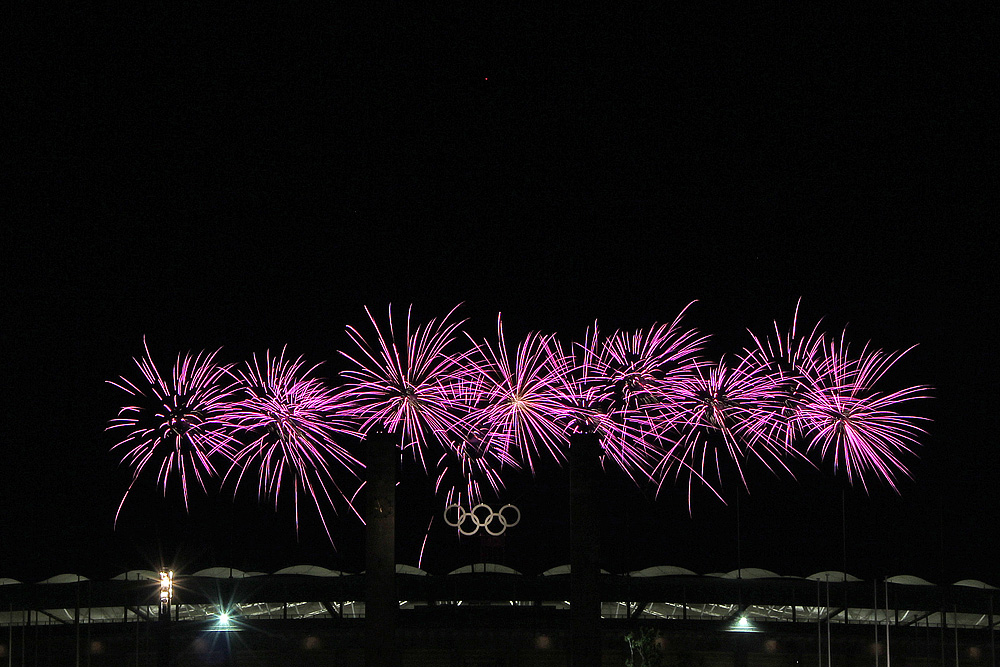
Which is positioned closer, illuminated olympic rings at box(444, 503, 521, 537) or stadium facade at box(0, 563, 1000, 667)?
stadium facade at box(0, 563, 1000, 667)

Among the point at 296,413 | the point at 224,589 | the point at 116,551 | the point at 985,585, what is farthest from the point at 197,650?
the point at 985,585

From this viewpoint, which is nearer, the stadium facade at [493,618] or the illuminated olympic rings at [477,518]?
the stadium facade at [493,618]

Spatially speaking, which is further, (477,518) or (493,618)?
(493,618)

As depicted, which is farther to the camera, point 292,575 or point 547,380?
point 292,575

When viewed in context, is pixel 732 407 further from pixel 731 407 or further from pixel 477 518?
pixel 477 518

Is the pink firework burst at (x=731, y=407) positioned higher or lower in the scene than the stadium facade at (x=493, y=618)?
higher

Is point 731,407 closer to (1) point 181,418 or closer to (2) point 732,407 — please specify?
(2) point 732,407

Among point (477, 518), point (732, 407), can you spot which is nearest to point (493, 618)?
point (477, 518)

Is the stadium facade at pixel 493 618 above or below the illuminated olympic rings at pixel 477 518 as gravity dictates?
below

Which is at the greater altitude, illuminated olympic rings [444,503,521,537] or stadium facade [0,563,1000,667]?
illuminated olympic rings [444,503,521,537]

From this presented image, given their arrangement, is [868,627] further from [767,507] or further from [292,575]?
[292,575]

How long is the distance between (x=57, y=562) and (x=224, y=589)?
11.0 meters

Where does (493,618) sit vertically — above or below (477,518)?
below

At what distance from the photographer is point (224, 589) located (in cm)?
6278
